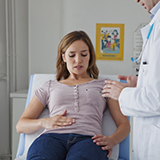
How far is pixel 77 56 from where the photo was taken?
1.60m

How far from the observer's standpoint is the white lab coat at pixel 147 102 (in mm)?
923

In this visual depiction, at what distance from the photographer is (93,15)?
8.74 ft

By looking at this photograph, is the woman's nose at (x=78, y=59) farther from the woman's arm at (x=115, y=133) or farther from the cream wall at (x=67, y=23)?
the cream wall at (x=67, y=23)

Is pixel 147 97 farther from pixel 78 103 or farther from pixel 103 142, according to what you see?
pixel 78 103

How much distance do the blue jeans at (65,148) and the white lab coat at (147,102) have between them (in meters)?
0.21

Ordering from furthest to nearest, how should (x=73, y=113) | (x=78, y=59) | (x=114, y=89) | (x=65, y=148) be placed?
(x=78, y=59) → (x=73, y=113) → (x=65, y=148) → (x=114, y=89)

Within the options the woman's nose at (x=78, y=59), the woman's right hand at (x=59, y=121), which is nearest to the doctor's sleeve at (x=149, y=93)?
the woman's right hand at (x=59, y=121)

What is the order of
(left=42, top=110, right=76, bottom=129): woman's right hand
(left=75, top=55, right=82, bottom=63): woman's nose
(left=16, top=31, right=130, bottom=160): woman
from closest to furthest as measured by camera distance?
(left=16, top=31, right=130, bottom=160): woman, (left=42, top=110, right=76, bottom=129): woman's right hand, (left=75, top=55, right=82, bottom=63): woman's nose

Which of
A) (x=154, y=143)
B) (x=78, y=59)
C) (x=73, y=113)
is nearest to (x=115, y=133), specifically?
(x=73, y=113)

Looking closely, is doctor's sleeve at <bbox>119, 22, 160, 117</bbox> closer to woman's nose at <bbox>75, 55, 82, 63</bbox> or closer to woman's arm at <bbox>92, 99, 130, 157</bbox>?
woman's arm at <bbox>92, 99, 130, 157</bbox>

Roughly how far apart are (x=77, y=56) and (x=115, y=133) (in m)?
0.56

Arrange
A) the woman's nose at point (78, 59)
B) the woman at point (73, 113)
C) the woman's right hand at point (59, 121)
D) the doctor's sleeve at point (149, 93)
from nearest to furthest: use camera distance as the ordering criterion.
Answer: the doctor's sleeve at point (149, 93) < the woman at point (73, 113) < the woman's right hand at point (59, 121) < the woman's nose at point (78, 59)

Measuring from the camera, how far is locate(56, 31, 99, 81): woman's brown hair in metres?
1.63

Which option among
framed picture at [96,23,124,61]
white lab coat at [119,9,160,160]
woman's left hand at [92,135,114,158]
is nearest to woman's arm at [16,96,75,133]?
woman's left hand at [92,135,114,158]
